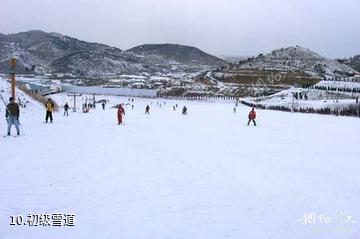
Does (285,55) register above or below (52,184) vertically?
above

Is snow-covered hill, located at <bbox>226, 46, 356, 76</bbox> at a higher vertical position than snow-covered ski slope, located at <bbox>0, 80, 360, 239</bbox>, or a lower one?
higher

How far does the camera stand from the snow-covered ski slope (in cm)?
745

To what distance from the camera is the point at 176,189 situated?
32.7ft

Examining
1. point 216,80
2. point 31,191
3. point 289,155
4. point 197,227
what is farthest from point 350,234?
point 216,80

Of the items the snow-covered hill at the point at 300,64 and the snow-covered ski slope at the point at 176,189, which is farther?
the snow-covered hill at the point at 300,64

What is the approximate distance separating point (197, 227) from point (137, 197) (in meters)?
1.98

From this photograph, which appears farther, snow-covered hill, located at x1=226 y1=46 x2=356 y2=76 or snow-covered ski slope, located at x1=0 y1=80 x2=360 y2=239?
snow-covered hill, located at x1=226 y1=46 x2=356 y2=76

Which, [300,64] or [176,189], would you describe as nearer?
[176,189]

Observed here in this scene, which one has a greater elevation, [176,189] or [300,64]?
[300,64]

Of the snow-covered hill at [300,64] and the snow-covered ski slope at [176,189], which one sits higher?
the snow-covered hill at [300,64]

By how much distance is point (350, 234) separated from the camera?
730 cm

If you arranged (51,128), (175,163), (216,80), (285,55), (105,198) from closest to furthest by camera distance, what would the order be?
1. (105,198)
2. (175,163)
3. (51,128)
4. (216,80)
5. (285,55)

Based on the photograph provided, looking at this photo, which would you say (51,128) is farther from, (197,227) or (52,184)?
(197,227)

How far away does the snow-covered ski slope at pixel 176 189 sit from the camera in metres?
7.45
